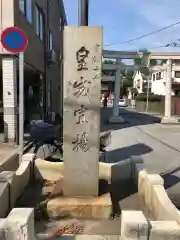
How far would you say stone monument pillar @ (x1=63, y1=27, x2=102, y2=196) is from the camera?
188 inches

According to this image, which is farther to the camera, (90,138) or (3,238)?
(90,138)

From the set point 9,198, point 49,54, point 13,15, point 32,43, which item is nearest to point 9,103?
point 13,15

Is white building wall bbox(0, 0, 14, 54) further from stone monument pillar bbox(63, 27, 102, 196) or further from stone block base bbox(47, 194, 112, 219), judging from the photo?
stone block base bbox(47, 194, 112, 219)

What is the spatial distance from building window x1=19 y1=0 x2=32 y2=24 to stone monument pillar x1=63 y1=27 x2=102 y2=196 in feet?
28.5

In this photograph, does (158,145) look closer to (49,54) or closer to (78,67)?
(78,67)

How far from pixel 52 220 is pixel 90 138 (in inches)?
51.0

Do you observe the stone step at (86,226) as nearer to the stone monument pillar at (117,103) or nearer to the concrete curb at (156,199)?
the concrete curb at (156,199)

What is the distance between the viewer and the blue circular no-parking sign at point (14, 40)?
6.49m

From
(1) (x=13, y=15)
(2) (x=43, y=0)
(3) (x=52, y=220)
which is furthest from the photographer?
(2) (x=43, y=0)

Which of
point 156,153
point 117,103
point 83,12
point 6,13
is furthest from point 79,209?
point 117,103

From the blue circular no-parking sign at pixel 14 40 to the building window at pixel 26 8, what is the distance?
657 cm

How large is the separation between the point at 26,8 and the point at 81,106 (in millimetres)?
10299

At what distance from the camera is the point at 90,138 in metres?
4.92

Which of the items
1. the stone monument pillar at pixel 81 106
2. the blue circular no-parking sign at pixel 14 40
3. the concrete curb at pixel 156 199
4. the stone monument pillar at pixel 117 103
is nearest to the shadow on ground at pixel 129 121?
the stone monument pillar at pixel 117 103
